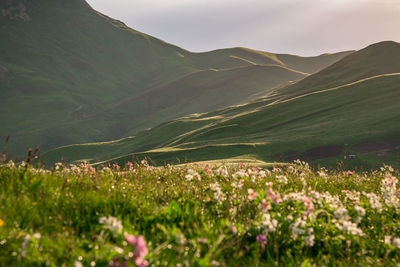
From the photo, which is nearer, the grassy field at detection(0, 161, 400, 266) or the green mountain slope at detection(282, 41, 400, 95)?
the grassy field at detection(0, 161, 400, 266)

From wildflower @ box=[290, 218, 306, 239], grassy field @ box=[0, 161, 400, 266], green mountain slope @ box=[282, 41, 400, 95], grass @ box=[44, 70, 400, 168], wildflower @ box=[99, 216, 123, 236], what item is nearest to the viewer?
wildflower @ box=[99, 216, 123, 236]

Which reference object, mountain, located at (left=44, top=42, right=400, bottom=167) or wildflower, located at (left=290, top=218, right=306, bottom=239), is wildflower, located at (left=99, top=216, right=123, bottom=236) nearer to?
wildflower, located at (left=290, top=218, right=306, bottom=239)

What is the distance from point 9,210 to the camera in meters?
4.66

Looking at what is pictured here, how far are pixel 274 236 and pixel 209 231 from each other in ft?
3.66

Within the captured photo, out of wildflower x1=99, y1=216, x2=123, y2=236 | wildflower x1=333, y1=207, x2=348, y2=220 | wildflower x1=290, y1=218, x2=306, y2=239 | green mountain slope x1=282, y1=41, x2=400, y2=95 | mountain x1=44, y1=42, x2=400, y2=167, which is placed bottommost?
mountain x1=44, y1=42, x2=400, y2=167

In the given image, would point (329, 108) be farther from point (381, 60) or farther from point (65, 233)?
point (65, 233)

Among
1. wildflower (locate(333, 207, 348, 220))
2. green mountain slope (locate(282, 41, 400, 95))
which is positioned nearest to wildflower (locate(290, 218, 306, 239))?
wildflower (locate(333, 207, 348, 220))

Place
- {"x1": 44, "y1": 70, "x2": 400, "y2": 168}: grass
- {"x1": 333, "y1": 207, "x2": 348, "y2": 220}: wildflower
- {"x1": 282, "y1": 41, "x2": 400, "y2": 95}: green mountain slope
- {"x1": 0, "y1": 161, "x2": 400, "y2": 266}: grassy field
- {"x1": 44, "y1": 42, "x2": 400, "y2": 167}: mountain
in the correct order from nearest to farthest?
{"x1": 0, "y1": 161, "x2": 400, "y2": 266}: grassy field < {"x1": 333, "y1": 207, "x2": 348, "y2": 220}: wildflower < {"x1": 44, "y1": 42, "x2": 400, "y2": 167}: mountain < {"x1": 44, "y1": 70, "x2": 400, "y2": 168}: grass < {"x1": 282, "y1": 41, "x2": 400, "y2": 95}: green mountain slope

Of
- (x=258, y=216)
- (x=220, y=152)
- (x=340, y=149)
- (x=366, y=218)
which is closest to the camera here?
(x=258, y=216)

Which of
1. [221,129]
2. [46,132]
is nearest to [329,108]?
[221,129]

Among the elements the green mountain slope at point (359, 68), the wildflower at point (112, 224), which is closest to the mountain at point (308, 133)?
the green mountain slope at point (359, 68)

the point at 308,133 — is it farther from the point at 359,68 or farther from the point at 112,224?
the point at 359,68

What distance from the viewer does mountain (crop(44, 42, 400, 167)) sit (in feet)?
137

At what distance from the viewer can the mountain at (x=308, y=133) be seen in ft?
137
